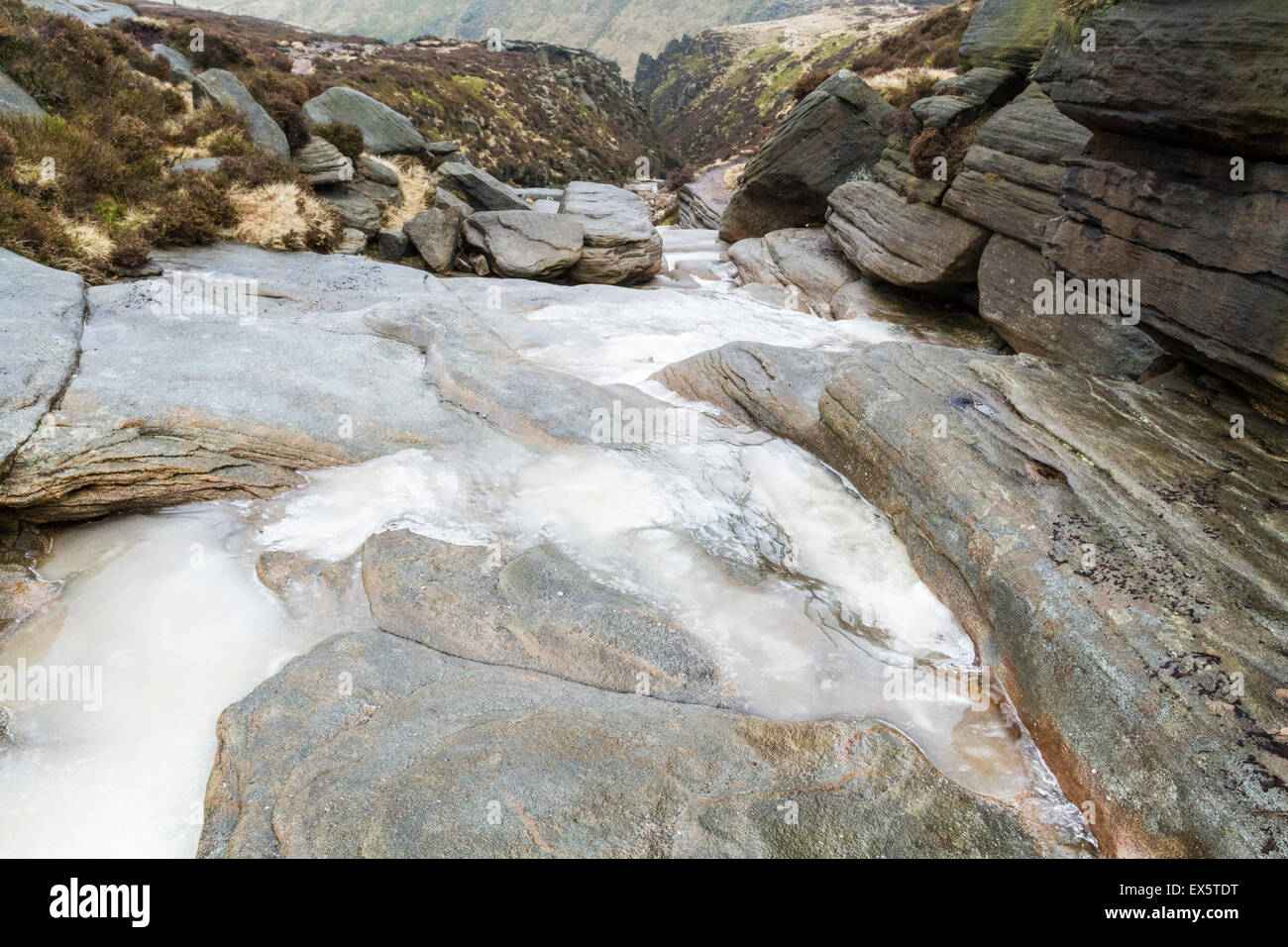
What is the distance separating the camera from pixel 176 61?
26625 millimetres

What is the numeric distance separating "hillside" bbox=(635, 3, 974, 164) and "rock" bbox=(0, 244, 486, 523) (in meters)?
34.1

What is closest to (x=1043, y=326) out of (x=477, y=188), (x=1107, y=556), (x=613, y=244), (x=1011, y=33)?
(x=1107, y=556)

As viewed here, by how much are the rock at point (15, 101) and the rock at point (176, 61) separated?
6.48 m

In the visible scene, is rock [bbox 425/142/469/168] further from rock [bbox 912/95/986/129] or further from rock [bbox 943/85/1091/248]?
rock [bbox 943/85/1091/248]

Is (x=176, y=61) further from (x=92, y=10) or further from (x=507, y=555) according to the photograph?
(x=507, y=555)

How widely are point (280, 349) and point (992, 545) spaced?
493 inches

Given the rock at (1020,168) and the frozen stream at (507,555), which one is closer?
the frozen stream at (507,555)

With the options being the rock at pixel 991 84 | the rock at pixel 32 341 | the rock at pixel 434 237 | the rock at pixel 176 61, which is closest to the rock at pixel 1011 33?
the rock at pixel 991 84

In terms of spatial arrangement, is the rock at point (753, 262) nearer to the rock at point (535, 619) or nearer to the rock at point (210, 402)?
the rock at point (210, 402)

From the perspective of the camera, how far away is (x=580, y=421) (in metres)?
12.0

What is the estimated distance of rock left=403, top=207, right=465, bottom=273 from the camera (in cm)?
2189

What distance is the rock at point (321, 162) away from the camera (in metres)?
22.3

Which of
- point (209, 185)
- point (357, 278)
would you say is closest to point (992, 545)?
point (357, 278)
